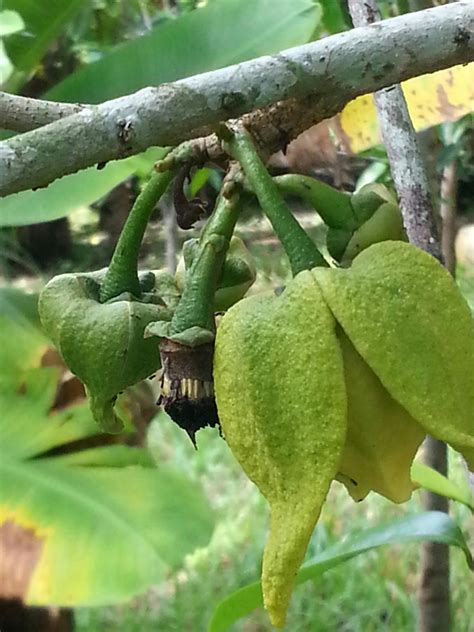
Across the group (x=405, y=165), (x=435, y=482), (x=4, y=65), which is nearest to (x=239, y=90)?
(x=405, y=165)

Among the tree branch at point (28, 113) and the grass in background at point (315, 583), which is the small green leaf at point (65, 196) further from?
the tree branch at point (28, 113)

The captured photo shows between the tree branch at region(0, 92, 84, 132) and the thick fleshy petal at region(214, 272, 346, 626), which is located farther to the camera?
the tree branch at region(0, 92, 84, 132)

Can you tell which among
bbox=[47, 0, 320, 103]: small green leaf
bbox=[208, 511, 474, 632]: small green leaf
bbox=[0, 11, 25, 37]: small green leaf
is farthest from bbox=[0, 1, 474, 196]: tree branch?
bbox=[0, 11, 25, 37]: small green leaf

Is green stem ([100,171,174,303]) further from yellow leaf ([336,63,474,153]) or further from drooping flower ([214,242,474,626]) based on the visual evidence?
yellow leaf ([336,63,474,153])

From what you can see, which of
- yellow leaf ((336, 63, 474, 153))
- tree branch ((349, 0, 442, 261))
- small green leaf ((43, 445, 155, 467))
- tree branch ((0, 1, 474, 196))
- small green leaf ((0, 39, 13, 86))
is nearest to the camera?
tree branch ((0, 1, 474, 196))

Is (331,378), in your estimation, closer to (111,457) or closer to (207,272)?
(207,272)

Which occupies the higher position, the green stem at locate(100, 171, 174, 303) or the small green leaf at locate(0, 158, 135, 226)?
the green stem at locate(100, 171, 174, 303)
